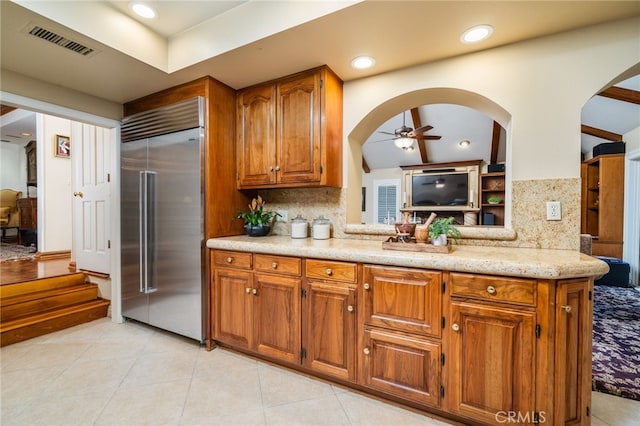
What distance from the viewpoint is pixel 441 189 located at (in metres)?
6.96

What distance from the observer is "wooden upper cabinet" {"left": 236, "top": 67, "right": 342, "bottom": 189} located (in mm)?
2154

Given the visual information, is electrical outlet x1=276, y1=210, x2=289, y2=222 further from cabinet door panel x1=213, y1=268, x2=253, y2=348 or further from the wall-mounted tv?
the wall-mounted tv

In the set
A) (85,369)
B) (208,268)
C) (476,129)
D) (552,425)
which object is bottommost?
(85,369)

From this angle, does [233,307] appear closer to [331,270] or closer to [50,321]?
[331,270]

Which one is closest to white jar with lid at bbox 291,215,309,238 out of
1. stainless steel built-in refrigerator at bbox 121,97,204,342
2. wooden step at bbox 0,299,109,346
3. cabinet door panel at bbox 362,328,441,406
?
stainless steel built-in refrigerator at bbox 121,97,204,342

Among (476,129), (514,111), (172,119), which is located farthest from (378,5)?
(476,129)

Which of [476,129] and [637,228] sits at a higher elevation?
[476,129]

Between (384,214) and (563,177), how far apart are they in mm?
6387

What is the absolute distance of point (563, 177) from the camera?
172cm

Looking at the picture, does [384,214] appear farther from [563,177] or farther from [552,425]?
[552,425]

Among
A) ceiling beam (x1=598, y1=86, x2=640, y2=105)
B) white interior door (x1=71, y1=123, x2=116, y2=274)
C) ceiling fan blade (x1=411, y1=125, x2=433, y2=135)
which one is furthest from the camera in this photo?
ceiling fan blade (x1=411, y1=125, x2=433, y2=135)

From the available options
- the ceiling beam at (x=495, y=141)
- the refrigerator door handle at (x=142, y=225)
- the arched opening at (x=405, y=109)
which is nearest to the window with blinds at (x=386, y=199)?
the ceiling beam at (x=495, y=141)

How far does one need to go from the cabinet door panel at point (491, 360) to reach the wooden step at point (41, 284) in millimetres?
3937

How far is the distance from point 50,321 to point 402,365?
3.29 m
